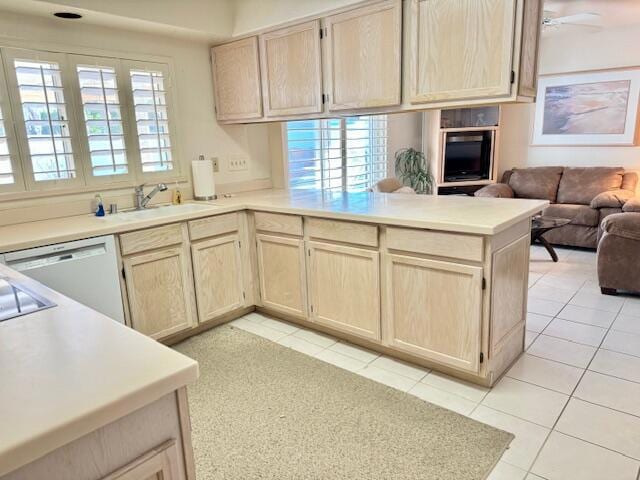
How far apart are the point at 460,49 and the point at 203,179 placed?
2.06 meters

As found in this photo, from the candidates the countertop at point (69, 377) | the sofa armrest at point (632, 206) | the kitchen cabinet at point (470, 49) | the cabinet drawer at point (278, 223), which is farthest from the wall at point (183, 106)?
the sofa armrest at point (632, 206)

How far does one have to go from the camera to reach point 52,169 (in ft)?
9.18

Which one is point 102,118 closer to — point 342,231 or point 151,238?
point 151,238

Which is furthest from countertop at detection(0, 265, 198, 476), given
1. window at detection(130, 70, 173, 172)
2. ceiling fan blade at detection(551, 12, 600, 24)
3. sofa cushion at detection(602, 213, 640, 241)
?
ceiling fan blade at detection(551, 12, 600, 24)

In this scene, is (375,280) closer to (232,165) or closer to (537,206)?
(537,206)

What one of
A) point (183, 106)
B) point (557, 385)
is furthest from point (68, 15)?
point (557, 385)

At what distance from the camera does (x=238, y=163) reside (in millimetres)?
3873

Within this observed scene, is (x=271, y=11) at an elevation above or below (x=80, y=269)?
above

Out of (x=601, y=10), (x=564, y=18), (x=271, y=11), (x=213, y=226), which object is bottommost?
(x=213, y=226)

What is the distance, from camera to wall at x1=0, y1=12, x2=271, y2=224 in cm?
272

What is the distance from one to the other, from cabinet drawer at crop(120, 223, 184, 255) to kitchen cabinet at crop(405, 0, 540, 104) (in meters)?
1.68

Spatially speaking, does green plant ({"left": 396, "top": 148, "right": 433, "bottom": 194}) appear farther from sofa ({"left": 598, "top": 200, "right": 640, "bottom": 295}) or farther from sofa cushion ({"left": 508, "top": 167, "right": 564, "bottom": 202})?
sofa ({"left": 598, "top": 200, "right": 640, "bottom": 295})

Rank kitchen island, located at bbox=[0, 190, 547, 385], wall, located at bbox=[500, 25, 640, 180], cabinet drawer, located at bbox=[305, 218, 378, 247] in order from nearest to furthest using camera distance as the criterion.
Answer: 1. kitchen island, located at bbox=[0, 190, 547, 385]
2. cabinet drawer, located at bbox=[305, 218, 378, 247]
3. wall, located at bbox=[500, 25, 640, 180]

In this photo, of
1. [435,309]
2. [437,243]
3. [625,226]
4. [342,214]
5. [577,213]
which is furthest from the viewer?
[577,213]
